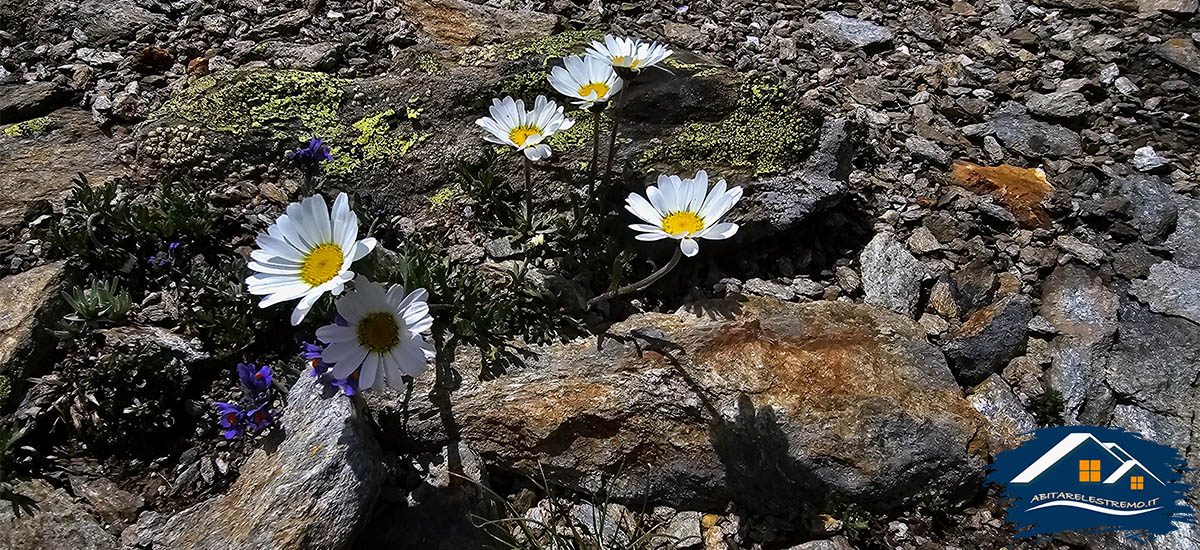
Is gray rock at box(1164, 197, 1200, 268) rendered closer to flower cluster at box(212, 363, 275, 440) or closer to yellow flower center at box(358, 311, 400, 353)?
yellow flower center at box(358, 311, 400, 353)

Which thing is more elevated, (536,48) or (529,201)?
(536,48)

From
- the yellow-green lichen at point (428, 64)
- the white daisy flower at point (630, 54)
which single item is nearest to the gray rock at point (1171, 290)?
the white daisy flower at point (630, 54)

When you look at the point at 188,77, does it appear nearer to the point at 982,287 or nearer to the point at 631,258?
the point at 631,258

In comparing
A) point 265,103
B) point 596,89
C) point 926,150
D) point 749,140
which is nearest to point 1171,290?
point 926,150

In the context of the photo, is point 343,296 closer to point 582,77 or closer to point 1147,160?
point 582,77

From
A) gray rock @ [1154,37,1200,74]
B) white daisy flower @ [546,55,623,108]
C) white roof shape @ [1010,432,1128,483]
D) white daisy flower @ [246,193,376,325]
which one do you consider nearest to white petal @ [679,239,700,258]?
white daisy flower @ [546,55,623,108]

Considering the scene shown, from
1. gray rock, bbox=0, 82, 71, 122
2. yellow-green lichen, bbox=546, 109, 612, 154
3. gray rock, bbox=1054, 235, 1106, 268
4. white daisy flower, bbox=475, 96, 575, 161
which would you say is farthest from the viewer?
gray rock, bbox=0, 82, 71, 122
